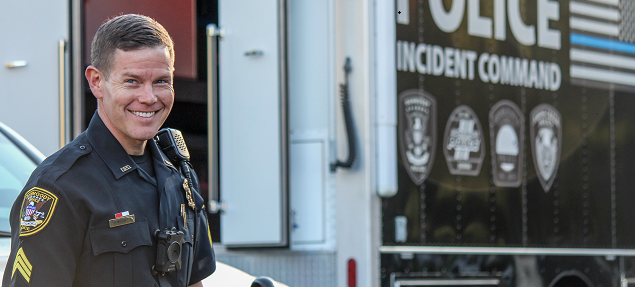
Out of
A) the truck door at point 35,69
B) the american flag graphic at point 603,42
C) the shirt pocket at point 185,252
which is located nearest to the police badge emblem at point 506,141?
the american flag graphic at point 603,42

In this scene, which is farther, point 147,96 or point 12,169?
point 12,169

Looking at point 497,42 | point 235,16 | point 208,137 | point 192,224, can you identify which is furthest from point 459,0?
point 192,224

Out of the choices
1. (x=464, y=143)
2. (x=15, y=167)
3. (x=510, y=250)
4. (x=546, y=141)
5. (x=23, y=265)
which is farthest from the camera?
(x=546, y=141)

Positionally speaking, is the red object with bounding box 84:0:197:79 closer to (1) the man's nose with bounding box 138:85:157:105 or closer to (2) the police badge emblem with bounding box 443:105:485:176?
(2) the police badge emblem with bounding box 443:105:485:176

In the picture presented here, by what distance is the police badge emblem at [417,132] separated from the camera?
4199 mm

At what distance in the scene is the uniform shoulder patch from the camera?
1419 mm

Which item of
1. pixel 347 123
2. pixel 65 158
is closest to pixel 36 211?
pixel 65 158

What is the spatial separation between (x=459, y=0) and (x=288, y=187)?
153cm

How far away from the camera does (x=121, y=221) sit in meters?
1.50

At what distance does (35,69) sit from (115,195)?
8.90ft

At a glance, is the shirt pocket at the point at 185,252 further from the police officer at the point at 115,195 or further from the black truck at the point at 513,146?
the black truck at the point at 513,146

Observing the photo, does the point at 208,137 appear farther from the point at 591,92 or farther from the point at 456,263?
the point at 591,92

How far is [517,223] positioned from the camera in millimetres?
4855

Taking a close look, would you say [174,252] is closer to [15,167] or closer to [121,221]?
[121,221]
